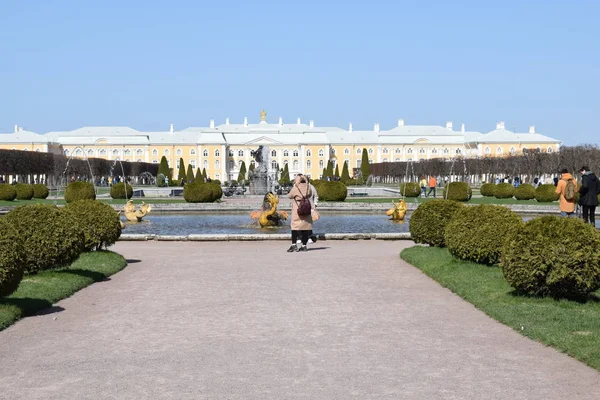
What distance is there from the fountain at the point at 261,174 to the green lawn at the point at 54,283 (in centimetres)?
2637

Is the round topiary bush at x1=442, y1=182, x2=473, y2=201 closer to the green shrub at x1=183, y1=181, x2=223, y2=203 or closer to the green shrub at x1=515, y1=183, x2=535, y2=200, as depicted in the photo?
the green shrub at x1=515, y1=183, x2=535, y2=200

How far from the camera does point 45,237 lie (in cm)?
802

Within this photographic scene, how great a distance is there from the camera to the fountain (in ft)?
121

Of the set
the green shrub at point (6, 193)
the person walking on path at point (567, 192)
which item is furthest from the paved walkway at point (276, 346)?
the green shrub at point (6, 193)

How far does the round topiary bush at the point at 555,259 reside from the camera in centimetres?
659

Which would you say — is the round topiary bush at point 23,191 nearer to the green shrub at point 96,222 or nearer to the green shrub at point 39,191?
the green shrub at point 39,191

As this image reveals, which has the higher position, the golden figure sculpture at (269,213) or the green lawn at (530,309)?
the golden figure sculpture at (269,213)

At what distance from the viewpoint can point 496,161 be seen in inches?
2287

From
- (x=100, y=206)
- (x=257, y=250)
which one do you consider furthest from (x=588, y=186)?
(x=100, y=206)

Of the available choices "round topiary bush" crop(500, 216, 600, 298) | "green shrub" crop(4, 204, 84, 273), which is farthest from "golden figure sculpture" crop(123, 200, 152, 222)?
"round topiary bush" crop(500, 216, 600, 298)

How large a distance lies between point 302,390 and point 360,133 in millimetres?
98108

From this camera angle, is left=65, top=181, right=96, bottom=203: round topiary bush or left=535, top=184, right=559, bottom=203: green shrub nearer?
Answer: left=65, top=181, right=96, bottom=203: round topiary bush

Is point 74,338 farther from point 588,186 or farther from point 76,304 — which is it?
point 588,186

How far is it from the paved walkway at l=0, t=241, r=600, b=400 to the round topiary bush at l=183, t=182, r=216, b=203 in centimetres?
1798
